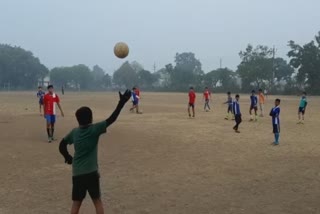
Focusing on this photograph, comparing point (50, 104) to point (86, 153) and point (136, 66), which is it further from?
point (136, 66)

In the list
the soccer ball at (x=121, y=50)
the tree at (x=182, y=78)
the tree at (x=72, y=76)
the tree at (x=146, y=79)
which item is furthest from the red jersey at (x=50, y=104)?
the tree at (x=72, y=76)

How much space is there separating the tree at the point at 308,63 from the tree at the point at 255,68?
730 centimetres

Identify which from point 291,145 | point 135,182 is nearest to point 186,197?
point 135,182

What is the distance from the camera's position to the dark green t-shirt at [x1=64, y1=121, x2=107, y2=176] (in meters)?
4.98

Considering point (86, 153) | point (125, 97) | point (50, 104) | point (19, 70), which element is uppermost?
point (19, 70)

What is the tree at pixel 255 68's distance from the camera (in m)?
77.2

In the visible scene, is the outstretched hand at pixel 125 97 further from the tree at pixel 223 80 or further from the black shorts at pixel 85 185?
the tree at pixel 223 80

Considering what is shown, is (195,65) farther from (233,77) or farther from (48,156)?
(48,156)

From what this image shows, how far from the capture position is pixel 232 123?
2030 centimetres

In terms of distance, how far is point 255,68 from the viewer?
254ft

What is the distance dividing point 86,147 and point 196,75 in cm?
9801

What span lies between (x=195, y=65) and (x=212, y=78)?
64.8 m

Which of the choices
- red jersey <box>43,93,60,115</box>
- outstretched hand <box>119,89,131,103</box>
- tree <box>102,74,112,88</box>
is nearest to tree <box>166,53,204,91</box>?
tree <box>102,74,112,88</box>

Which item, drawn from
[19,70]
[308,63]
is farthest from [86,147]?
[19,70]
